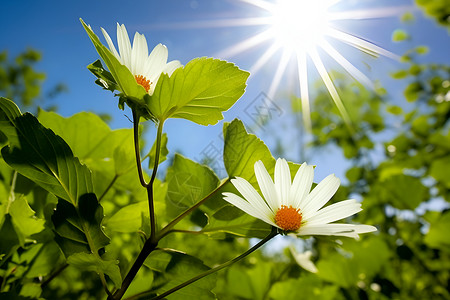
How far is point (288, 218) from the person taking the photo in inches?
15.6

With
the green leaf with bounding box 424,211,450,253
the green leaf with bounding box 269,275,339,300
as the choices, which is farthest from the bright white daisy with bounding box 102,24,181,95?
the green leaf with bounding box 424,211,450,253

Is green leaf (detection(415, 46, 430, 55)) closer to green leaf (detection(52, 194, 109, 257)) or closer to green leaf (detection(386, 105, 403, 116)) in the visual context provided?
green leaf (detection(386, 105, 403, 116))

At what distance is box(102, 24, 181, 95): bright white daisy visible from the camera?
41cm

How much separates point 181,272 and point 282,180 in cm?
17

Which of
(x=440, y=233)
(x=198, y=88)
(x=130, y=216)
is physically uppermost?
Answer: (x=440, y=233)

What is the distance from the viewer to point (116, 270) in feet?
1.16

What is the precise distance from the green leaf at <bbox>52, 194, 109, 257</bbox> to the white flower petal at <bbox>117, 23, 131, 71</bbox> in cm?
17

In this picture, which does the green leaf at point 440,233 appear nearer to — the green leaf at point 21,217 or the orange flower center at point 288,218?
the orange flower center at point 288,218

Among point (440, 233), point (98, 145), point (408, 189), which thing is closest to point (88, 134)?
point (98, 145)

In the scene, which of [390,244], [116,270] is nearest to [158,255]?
[116,270]

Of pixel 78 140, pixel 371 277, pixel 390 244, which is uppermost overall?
pixel 390 244

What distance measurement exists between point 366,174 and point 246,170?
6.61ft

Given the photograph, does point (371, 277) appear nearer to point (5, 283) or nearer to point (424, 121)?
point (424, 121)

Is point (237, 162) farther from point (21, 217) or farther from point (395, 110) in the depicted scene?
point (395, 110)
